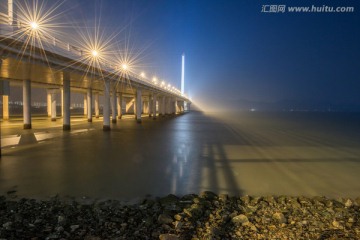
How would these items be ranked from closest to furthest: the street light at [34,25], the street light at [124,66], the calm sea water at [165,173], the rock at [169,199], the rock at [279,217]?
the rock at [279,217]
the rock at [169,199]
the calm sea water at [165,173]
the street light at [34,25]
the street light at [124,66]

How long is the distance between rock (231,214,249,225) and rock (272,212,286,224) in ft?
2.71

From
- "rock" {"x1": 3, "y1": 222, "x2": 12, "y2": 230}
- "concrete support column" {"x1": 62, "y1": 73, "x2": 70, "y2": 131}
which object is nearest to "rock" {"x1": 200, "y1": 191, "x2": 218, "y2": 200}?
"rock" {"x1": 3, "y1": 222, "x2": 12, "y2": 230}

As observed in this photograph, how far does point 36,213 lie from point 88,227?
1.81 meters

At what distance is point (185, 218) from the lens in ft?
24.0

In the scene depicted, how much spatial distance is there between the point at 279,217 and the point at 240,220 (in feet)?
3.54

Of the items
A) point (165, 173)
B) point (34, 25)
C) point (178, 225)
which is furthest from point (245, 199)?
point (34, 25)

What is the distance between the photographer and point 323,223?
7238mm

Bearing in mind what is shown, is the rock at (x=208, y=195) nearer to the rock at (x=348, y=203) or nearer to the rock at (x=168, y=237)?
the rock at (x=168, y=237)

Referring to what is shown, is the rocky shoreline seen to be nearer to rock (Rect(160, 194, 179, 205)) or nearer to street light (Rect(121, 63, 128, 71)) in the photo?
rock (Rect(160, 194, 179, 205))

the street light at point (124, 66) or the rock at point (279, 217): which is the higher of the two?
the street light at point (124, 66)

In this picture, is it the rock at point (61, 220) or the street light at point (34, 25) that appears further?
the street light at point (34, 25)

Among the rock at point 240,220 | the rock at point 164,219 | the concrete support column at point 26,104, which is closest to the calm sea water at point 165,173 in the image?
the rock at point 164,219

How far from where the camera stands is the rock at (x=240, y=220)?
7.13 meters

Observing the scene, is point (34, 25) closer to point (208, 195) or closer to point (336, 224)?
point (208, 195)
